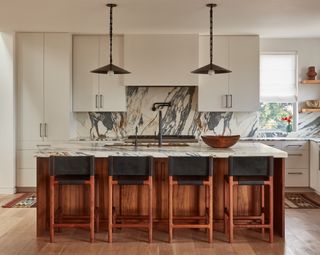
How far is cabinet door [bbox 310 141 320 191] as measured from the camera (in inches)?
269

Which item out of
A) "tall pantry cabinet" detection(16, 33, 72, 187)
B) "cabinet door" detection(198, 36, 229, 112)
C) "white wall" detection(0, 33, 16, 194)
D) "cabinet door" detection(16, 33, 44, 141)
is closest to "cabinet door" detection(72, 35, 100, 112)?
"tall pantry cabinet" detection(16, 33, 72, 187)

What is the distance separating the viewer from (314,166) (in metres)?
6.96

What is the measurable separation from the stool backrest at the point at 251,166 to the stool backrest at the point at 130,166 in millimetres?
774

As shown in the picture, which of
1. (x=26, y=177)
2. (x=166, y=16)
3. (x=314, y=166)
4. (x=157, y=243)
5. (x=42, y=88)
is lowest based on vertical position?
(x=157, y=243)

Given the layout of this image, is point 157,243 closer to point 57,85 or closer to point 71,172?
point 71,172

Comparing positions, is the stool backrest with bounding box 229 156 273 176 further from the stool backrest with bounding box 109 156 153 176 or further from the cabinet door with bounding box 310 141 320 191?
the cabinet door with bounding box 310 141 320 191

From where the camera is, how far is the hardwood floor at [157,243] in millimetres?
4230

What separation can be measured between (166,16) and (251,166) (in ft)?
7.87

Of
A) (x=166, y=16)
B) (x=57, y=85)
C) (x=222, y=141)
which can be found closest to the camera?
(x=222, y=141)

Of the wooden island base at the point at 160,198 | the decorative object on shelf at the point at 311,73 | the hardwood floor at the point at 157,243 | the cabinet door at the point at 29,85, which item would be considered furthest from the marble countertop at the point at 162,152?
the decorative object on shelf at the point at 311,73

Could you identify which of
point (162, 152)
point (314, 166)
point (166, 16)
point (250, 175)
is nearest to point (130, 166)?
point (162, 152)

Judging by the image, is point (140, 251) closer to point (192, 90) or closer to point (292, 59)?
point (192, 90)

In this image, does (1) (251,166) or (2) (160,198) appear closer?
(1) (251,166)

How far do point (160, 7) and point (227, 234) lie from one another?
2618mm
